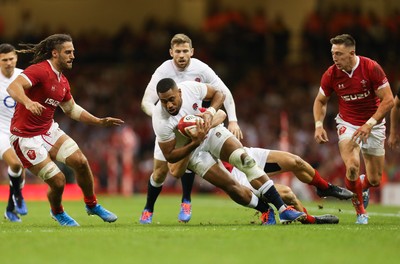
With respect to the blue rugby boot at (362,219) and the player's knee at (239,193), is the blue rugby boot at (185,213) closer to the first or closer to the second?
the player's knee at (239,193)

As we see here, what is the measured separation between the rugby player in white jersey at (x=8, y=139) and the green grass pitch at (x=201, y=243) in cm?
132

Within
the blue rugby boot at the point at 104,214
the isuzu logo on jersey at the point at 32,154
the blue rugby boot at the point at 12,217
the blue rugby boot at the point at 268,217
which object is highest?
the isuzu logo on jersey at the point at 32,154

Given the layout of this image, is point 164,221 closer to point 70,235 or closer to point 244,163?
point 244,163

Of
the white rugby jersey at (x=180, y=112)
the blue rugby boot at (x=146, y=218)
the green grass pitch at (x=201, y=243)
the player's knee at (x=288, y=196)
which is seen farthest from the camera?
the blue rugby boot at (x=146, y=218)

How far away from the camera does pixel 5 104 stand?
547 inches

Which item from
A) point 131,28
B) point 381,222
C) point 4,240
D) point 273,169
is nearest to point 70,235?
point 4,240

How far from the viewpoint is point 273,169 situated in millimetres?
11914

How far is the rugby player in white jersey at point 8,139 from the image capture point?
13594mm

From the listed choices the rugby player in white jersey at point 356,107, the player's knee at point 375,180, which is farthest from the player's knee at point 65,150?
the player's knee at point 375,180

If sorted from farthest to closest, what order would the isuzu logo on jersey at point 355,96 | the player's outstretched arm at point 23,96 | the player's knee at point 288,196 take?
the isuzu logo on jersey at point 355,96, the player's knee at point 288,196, the player's outstretched arm at point 23,96

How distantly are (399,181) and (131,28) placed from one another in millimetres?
13346

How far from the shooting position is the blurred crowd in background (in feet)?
81.3

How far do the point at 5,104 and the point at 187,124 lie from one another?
160 inches

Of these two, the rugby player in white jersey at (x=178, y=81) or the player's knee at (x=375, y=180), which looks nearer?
the rugby player in white jersey at (x=178, y=81)
